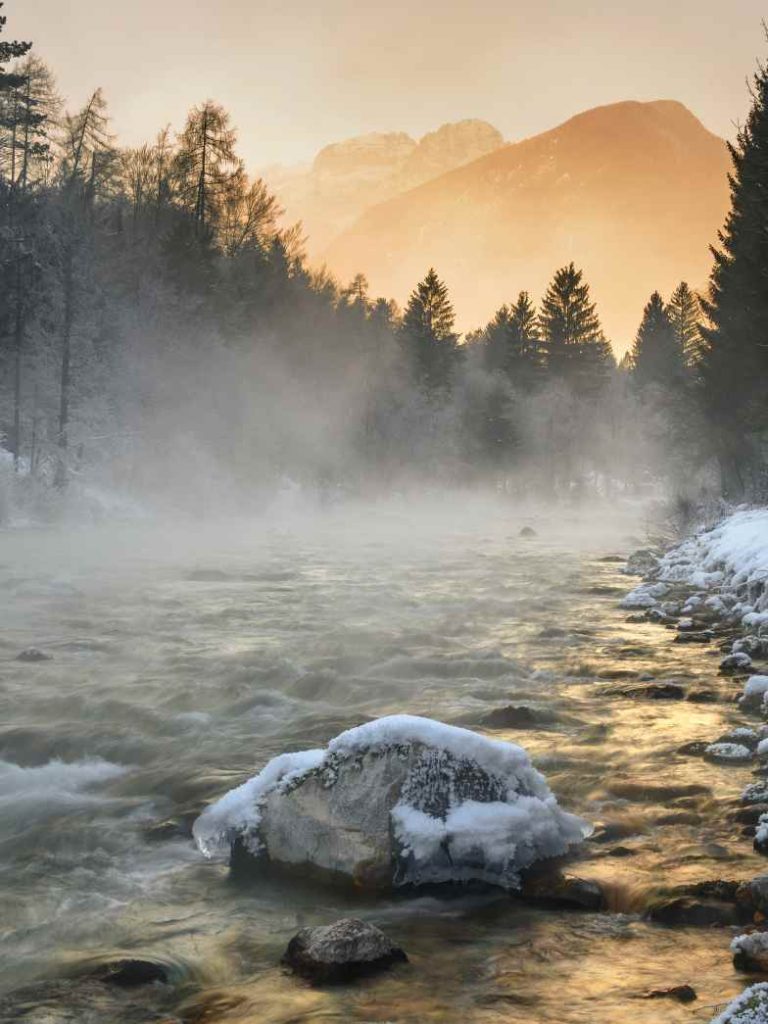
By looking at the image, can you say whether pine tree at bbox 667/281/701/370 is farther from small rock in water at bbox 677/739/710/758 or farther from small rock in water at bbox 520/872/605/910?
small rock in water at bbox 520/872/605/910

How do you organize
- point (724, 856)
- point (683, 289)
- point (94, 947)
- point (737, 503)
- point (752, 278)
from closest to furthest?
point (94, 947)
point (724, 856)
point (752, 278)
point (737, 503)
point (683, 289)

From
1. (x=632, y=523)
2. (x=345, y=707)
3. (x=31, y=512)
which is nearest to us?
(x=345, y=707)

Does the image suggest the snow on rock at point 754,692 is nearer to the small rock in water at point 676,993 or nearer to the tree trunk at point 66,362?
the small rock in water at point 676,993

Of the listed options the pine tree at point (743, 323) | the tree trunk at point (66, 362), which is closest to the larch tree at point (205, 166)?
the tree trunk at point (66, 362)

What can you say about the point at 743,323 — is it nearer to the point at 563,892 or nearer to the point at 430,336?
the point at 563,892

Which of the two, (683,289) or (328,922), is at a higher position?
(683,289)

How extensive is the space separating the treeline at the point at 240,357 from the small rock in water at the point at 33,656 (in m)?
21.7

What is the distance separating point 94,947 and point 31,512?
28506mm

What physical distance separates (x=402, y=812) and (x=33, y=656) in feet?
24.7

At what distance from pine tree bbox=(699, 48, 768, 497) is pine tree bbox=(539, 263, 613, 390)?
38.3 m

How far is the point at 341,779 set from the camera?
491cm

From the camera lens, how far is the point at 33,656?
10.8 m

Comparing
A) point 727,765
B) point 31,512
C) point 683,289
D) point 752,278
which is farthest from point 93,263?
point 683,289

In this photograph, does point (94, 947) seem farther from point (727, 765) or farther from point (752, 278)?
point (752, 278)
